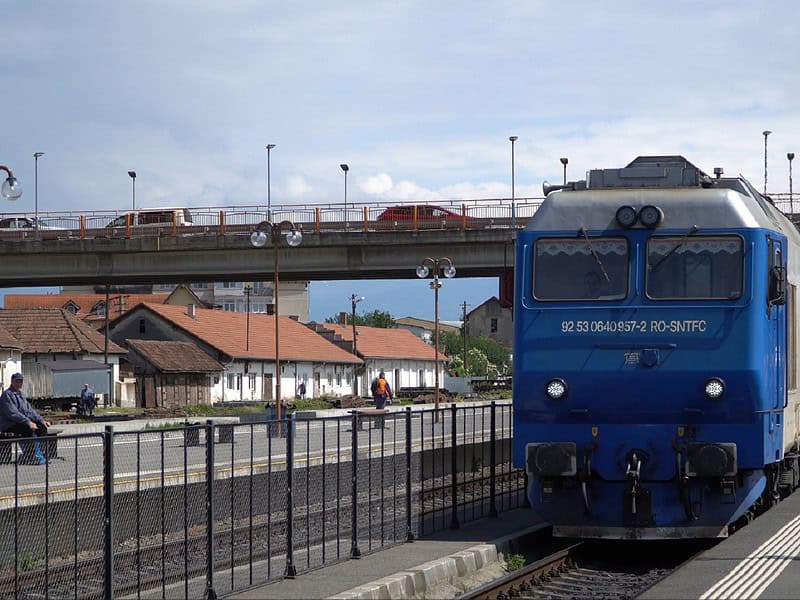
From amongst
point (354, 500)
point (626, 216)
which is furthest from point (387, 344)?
point (354, 500)

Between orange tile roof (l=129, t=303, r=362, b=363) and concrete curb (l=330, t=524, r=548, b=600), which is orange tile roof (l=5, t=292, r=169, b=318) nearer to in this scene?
orange tile roof (l=129, t=303, r=362, b=363)

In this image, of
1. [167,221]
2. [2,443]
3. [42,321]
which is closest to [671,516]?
[2,443]

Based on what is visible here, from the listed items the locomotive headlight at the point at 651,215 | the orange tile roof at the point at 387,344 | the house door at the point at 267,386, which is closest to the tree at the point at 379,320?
the orange tile roof at the point at 387,344

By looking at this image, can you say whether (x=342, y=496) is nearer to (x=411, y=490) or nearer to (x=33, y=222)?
(x=411, y=490)

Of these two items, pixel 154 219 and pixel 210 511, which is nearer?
pixel 210 511

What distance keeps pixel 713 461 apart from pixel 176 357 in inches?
2705

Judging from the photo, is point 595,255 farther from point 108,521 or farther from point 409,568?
point 108,521

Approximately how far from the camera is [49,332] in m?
75.4

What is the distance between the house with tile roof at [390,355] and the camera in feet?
345

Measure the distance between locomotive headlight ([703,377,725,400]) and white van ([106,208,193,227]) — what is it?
40.1 meters

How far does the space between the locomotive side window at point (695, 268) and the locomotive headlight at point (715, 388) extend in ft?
2.92

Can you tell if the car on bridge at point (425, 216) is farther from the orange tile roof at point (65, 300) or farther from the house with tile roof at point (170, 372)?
the orange tile roof at point (65, 300)

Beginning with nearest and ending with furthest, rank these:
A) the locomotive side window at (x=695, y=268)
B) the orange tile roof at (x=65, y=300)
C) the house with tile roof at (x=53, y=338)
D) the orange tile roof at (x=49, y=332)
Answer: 1. the locomotive side window at (x=695, y=268)
2. the house with tile roof at (x=53, y=338)
3. the orange tile roof at (x=49, y=332)
4. the orange tile roof at (x=65, y=300)

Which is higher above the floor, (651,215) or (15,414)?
(651,215)
